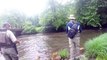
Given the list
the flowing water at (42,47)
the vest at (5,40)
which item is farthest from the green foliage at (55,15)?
the vest at (5,40)

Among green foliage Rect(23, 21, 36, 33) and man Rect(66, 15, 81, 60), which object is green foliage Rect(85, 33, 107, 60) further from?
green foliage Rect(23, 21, 36, 33)

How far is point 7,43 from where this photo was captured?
8.00m

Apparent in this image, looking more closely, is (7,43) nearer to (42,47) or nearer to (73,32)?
(73,32)

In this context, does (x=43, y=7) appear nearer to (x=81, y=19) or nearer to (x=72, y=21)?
(x=81, y=19)

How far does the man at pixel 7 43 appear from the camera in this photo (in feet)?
26.1

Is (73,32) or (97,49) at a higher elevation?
(73,32)

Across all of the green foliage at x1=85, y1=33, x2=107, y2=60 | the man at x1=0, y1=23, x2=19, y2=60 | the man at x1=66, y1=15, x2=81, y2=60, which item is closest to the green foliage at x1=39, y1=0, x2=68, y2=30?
the man at x1=66, y1=15, x2=81, y2=60

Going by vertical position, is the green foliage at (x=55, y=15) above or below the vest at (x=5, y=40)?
below

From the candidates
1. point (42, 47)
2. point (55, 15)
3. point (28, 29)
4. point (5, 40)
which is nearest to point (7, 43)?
point (5, 40)

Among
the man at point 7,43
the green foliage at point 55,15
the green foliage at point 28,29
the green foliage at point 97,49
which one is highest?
the man at point 7,43

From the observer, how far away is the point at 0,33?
26.3ft

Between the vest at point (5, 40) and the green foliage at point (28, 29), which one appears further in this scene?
the green foliage at point (28, 29)

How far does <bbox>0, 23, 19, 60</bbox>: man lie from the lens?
7.95 meters

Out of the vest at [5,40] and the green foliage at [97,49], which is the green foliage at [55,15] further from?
the vest at [5,40]
